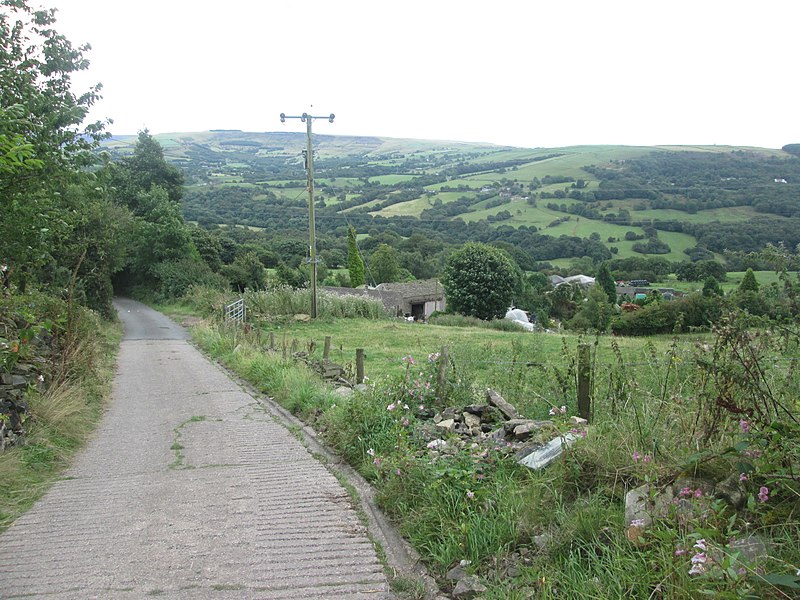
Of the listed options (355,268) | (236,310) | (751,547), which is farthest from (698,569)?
(355,268)

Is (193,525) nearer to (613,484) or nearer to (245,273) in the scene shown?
(613,484)

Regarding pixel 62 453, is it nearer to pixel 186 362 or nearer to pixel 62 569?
pixel 62 569

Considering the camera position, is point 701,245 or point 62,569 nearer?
point 62,569

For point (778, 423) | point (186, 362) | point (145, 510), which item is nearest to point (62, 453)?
point (145, 510)

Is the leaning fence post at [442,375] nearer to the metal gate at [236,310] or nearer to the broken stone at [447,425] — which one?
the broken stone at [447,425]

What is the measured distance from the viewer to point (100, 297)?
2980 centimetres

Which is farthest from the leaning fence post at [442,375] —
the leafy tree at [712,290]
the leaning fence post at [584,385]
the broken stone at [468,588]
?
the broken stone at [468,588]

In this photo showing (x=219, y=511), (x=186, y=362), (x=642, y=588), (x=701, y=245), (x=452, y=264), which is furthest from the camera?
(x=701, y=245)

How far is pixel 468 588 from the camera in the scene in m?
3.86

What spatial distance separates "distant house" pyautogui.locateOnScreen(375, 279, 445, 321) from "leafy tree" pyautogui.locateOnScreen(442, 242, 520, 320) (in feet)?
17.5

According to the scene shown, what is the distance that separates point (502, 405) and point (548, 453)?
5.65 feet

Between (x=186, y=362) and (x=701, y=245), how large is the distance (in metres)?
55.7

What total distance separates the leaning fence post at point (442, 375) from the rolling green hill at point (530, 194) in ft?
138

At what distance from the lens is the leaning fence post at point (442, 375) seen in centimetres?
751
